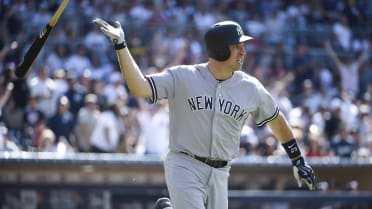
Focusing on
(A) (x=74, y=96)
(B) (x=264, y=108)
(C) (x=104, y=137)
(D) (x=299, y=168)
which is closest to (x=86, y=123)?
(C) (x=104, y=137)

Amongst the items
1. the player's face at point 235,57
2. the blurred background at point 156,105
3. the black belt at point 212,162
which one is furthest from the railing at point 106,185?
the player's face at point 235,57

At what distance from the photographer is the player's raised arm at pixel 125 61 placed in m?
6.30

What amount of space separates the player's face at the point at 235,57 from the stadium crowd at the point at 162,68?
245 inches

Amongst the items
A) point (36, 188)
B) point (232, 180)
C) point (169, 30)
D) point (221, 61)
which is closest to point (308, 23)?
point (169, 30)

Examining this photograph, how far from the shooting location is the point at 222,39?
22.9ft

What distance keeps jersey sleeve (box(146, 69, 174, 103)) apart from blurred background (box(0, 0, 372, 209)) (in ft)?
16.3

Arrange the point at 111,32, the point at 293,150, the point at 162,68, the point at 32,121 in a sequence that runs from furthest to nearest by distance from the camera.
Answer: the point at 162,68 → the point at 32,121 → the point at 293,150 → the point at 111,32

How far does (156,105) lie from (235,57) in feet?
24.3

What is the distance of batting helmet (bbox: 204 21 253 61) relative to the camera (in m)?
6.96

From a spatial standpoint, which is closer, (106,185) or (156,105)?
(106,185)

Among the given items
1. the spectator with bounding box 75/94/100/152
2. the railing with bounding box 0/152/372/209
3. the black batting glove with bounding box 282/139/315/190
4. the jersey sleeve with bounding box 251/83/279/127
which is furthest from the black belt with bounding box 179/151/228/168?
the spectator with bounding box 75/94/100/152

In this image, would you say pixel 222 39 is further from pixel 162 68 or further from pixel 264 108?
pixel 162 68

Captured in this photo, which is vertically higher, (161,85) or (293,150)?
(161,85)

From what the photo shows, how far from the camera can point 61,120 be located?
44.4 ft
